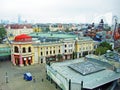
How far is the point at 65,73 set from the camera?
36594 mm

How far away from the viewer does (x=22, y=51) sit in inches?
2244

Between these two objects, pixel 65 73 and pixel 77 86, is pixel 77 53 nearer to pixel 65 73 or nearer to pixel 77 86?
pixel 65 73

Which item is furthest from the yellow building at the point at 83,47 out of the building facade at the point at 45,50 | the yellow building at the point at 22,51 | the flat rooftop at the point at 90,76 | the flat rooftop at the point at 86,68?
the flat rooftop at the point at 90,76

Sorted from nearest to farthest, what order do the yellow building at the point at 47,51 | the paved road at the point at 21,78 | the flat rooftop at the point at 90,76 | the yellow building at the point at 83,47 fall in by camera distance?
the flat rooftop at the point at 90,76, the paved road at the point at 21,78, the yellow building at the point at 47,51, the yellow building at the point at 83,47

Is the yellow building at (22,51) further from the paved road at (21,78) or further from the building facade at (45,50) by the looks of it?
the paved road at (21,78)

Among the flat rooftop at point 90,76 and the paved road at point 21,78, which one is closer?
the flat rooftop at point 90,76

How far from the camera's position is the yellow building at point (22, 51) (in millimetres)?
56741

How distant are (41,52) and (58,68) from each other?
22.1m

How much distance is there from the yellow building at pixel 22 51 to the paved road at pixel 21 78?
2.66 metres

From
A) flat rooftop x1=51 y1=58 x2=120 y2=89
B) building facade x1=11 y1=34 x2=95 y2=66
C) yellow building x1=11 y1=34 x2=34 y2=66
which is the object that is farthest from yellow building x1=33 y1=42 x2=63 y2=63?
flat rooftop x1=51 y1=58 x2=120 y2=89

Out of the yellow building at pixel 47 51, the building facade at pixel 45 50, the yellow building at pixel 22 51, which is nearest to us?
the yellow building at pixel 22 51

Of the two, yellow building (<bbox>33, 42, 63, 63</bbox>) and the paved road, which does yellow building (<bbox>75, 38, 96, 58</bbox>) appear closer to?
yellow building (<bbox>33, 42, 63, 63</bbox>)

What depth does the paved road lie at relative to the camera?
39.0 m

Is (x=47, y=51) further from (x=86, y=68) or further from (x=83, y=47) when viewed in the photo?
(x=86, y=68)
